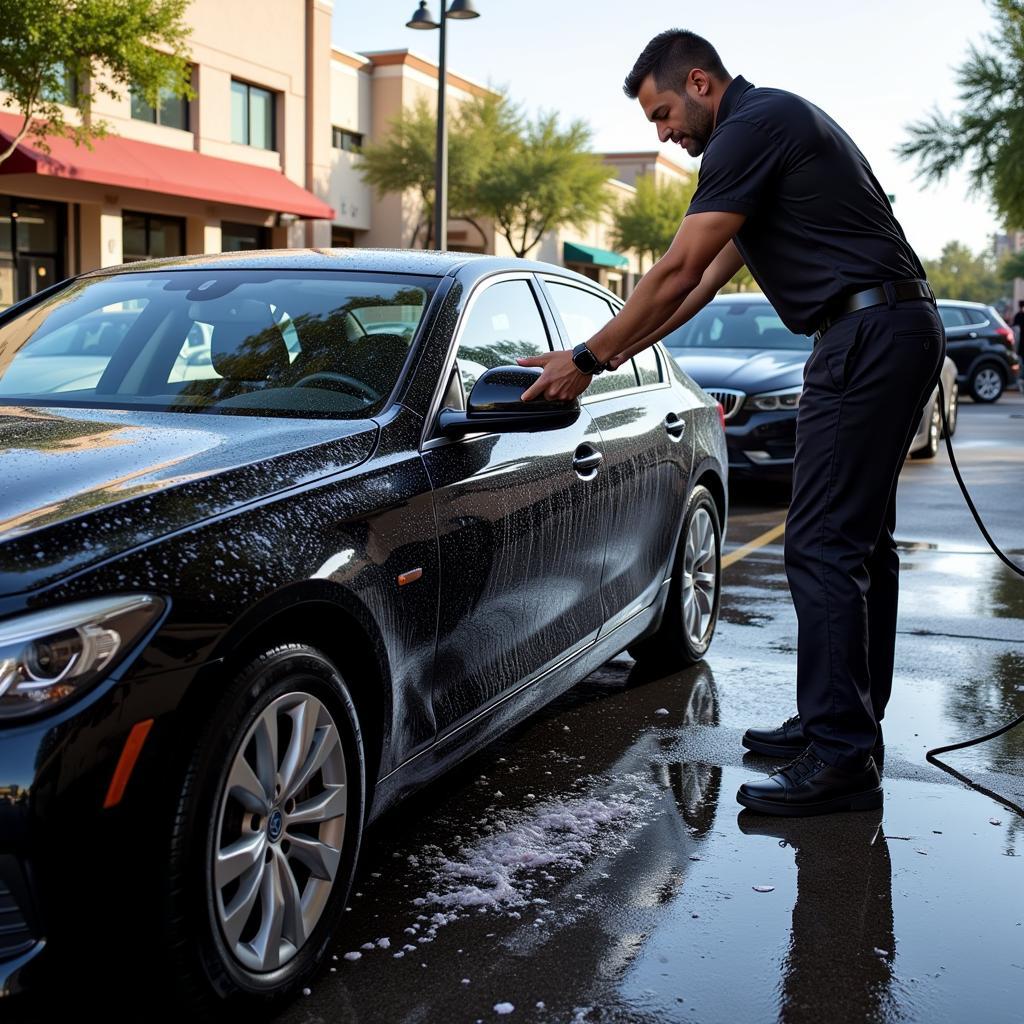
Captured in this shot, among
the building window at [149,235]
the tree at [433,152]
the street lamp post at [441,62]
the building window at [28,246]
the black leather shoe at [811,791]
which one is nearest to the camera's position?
the black leather shoe at [811,791]

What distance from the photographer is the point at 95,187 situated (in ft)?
88.4

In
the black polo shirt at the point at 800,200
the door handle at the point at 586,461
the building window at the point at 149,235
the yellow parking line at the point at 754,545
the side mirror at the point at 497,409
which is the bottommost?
the yellow parking line at the point at 754,545

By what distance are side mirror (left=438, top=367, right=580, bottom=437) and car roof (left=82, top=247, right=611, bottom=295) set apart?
53cm

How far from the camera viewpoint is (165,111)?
29.2 metres

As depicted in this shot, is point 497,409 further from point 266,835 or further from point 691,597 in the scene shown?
point 691,597

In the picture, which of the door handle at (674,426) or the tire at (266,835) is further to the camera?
the door handle at (674,426)

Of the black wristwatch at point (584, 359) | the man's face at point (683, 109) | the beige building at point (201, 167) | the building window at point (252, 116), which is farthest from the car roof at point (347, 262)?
the building window at point (252, 116)

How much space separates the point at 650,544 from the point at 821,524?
1.01 m

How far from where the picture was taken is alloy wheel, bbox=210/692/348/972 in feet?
8.22

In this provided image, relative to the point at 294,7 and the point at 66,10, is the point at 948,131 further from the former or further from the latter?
the point at 66,10

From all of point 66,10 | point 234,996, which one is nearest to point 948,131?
point 66,10

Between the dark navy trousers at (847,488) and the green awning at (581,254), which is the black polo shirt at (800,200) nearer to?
the dark navy trousers at (847,488)

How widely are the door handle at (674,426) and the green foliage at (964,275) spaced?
143m

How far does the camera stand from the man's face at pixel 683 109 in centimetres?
396
